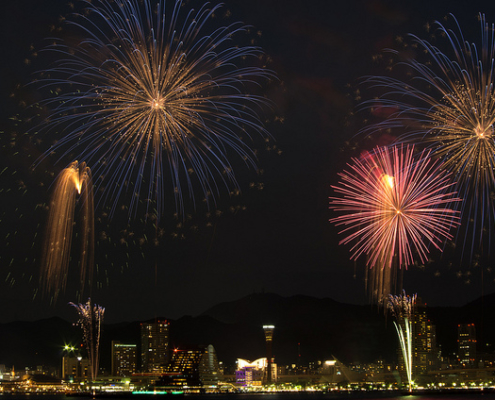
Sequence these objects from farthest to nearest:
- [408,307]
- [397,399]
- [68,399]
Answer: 1. [68,399]
2. [397,399]
3. [408,307]

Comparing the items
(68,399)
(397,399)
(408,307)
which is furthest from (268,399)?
(408,307)

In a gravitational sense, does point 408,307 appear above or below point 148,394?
above

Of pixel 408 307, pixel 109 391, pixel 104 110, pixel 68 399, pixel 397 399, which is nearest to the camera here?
pixel 104 110

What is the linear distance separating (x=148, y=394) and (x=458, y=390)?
86.5 m

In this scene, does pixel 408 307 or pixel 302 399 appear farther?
pixel 302 399

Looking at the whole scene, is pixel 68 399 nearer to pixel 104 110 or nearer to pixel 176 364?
pixel 176 364

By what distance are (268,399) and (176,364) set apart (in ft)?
173

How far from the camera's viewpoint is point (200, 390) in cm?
18862

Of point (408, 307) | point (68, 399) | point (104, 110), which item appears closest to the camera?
point (104, 110)

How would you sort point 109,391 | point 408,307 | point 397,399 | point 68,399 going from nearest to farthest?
1. point 408,307
2. point 397,399
3. point 68,399
4. point 109,391

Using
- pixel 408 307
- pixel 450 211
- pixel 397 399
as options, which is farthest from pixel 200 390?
pixel 450 211

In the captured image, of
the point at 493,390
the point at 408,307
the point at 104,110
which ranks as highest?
the point at 104,110

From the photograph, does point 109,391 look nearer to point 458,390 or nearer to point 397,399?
point 397,399

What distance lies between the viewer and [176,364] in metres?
189
